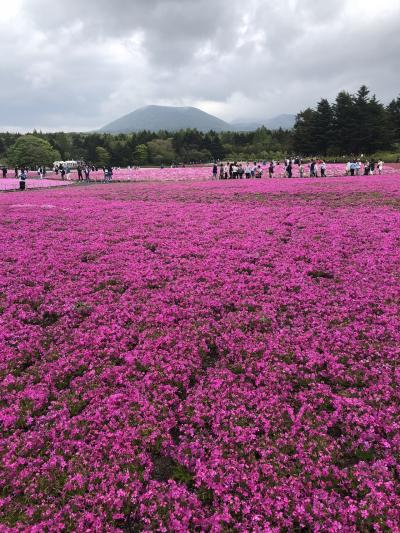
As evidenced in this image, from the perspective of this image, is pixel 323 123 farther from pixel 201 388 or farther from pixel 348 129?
pixel 201 388

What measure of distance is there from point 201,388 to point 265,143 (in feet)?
479

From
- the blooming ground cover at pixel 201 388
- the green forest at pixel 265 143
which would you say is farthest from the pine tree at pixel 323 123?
the blooming ground cover at pixel 201 388

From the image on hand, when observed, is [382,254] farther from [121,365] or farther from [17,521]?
[17,521]

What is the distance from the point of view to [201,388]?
860 cm

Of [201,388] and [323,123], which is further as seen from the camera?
[323,123]

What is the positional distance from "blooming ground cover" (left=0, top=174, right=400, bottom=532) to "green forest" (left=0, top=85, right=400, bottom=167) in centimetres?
7976

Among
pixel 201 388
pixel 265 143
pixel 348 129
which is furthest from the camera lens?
pixel 265 143

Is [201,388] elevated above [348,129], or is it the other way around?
[348,129]

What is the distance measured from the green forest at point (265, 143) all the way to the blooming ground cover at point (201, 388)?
79.8 meters

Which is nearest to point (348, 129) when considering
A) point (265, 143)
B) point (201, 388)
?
point (265, 143)

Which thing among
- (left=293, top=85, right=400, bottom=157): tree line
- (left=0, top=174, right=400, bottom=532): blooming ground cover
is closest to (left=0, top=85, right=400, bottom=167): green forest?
(left=293, top=85, right=400, bottom=157): tree line

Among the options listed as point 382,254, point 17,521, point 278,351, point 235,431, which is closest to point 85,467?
point 17,521

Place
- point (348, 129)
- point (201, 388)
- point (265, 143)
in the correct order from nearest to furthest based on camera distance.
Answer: point (201, 388) < point (348, 129) < point (265, 143)

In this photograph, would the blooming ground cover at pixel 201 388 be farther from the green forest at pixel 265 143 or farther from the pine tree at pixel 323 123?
the pine tree at pixel 323 123
